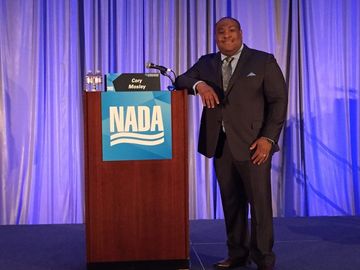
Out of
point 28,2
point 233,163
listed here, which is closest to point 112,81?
point 233,163

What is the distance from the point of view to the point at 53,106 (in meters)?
4.75

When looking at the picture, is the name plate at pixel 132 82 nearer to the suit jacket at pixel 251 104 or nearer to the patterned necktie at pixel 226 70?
the suit jacket at pixel 251 104

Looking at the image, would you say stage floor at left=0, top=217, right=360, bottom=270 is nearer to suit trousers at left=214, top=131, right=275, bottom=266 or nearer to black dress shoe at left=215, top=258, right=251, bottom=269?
black dress shoe at left=215, top=258, right=251, bottom=269

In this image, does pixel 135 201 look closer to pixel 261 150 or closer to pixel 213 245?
pixel 261 150

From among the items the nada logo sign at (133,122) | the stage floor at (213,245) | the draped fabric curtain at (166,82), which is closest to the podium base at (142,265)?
the stage floor at (213,245)

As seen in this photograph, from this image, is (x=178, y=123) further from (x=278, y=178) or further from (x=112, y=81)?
(x=278, y=178)

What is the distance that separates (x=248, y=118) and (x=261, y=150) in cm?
20

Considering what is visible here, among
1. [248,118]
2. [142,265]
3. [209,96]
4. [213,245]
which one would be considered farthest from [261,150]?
[213,245]

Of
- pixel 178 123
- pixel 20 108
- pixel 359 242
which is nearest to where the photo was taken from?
pixel 178 123

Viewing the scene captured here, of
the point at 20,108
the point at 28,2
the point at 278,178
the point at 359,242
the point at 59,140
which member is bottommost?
the point at 359,242

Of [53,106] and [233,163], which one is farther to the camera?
[53,106]

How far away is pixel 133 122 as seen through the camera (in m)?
2.69

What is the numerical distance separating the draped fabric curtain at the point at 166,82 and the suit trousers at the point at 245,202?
1.93 m

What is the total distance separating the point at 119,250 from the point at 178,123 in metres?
0.78
